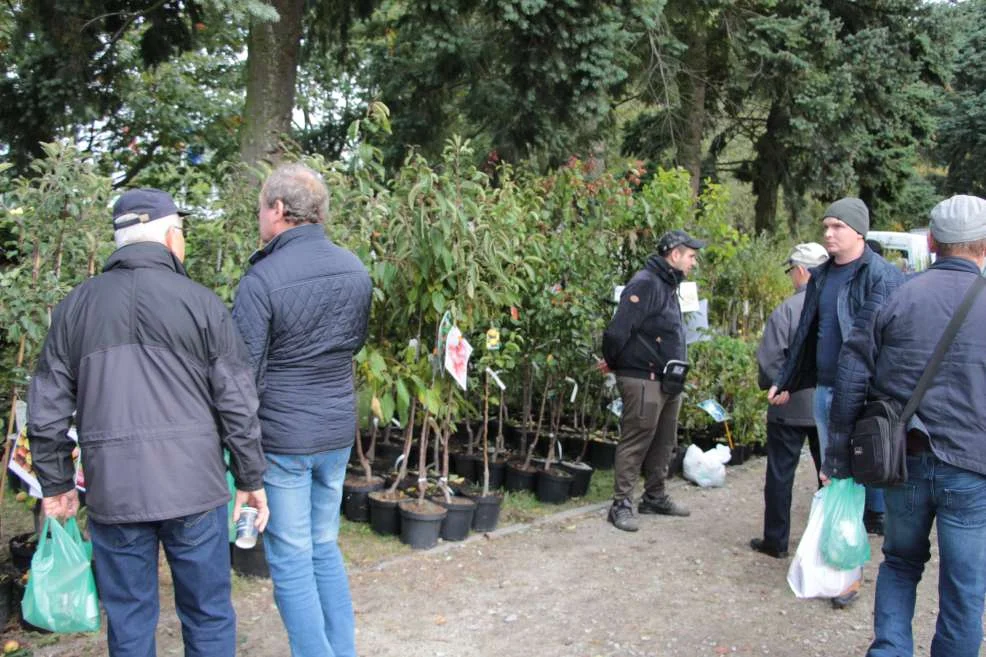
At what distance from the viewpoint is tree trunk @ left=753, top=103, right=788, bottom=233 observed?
13.2 m

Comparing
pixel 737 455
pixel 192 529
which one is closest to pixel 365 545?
pixel 192 529

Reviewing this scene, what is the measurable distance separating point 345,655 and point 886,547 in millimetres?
2088

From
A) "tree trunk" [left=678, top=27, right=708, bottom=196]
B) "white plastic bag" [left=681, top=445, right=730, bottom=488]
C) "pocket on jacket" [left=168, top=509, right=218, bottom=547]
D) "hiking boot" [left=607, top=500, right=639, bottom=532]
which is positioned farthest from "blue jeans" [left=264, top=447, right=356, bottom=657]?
"tree trunk" [left=678, top=27, right=708, bottom=196]

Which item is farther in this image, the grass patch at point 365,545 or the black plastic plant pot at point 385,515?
the black plastic plant pot at point 385,515

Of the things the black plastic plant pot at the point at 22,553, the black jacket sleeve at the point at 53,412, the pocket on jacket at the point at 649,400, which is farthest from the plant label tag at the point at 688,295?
the black jacket sleeve at the point at 53,412

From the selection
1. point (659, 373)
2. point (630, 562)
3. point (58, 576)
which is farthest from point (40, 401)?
point (659, 373)

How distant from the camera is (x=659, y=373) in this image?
553 cm

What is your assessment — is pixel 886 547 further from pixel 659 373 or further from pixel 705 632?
pixel 659 373

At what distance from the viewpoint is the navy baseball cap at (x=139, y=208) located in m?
2.66

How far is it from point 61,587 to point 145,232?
1182 mm

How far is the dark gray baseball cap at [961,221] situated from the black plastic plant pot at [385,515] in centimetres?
333

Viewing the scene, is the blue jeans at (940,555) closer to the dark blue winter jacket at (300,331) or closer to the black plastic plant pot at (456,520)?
the dark blue winter jacket at (300,331)

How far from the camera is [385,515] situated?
5.14 m

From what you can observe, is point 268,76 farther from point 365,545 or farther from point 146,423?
point 146,423
